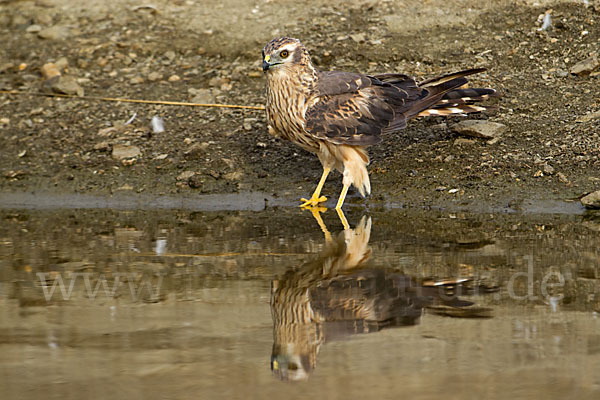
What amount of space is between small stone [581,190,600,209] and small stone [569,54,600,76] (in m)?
1.99

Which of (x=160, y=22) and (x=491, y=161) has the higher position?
(x=160, y=22)

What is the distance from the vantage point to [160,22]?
981 centimetres

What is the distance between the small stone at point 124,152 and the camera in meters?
7.96

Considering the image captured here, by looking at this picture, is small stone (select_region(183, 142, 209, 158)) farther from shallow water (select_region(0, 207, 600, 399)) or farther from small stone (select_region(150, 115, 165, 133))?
shallow water (select_region(0, 207, 600, 399))

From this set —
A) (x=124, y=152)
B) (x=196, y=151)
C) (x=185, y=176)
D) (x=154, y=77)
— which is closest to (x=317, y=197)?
(x=185, y=176)

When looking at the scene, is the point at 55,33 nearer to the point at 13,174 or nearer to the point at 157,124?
the point at 157,124

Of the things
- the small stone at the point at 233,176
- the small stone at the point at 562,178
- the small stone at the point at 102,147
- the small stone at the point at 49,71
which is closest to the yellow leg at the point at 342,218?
the small stone at the point at 233,176

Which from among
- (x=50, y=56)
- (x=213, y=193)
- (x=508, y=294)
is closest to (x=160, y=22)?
(x=50, y=56)

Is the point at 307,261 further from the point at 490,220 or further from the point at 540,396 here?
the point at 540,396

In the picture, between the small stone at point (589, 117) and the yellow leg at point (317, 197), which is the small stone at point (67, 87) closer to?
the yellow leg at point (317, 197)

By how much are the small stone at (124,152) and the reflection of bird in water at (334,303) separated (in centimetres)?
323

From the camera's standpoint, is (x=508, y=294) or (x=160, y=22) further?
(x=160, y=22)

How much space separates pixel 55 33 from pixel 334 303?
6790 mm

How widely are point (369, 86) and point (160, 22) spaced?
3.77 meters
